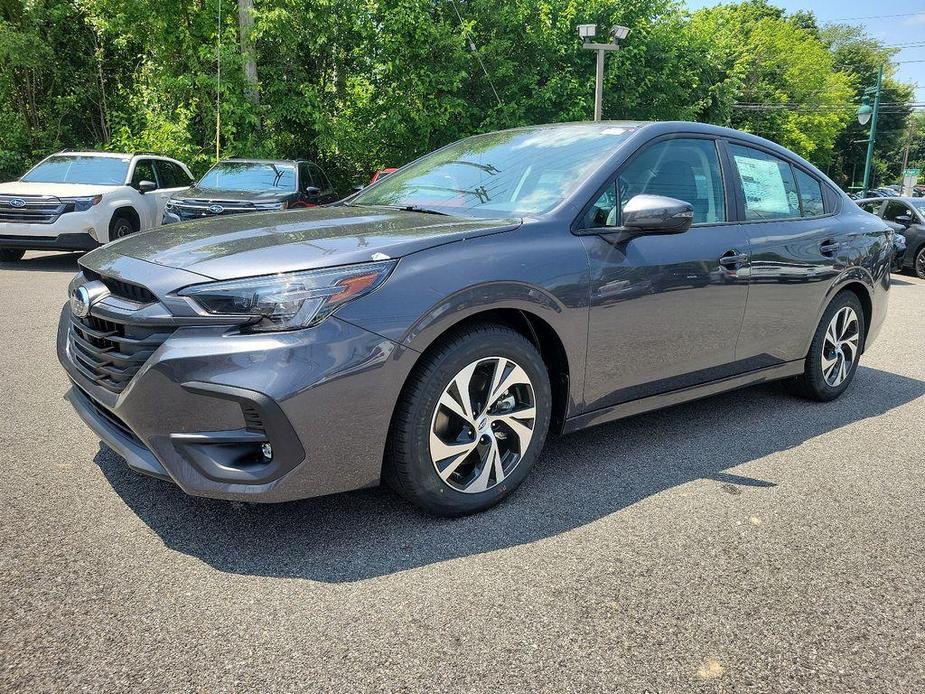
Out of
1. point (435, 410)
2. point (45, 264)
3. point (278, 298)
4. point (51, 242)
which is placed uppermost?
point (278, 298)

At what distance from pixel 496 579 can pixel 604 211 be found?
172 centimetres

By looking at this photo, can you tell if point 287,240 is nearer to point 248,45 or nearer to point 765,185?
Answer: point 765,185

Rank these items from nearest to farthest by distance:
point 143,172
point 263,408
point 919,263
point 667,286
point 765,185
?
point 263,408, point 667,286, point 765,185, point 143,172, point 919,263

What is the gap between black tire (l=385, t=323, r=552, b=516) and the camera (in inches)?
111

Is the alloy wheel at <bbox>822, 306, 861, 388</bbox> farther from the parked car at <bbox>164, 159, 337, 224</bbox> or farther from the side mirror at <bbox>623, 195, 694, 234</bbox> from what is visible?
the parked car at <bbox>164, 159, 337, 224</bbox>

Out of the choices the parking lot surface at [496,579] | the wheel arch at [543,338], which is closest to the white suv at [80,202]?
the parking lot surface at [496,579]

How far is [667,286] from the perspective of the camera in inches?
141

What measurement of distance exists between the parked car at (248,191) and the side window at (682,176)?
23.1ft

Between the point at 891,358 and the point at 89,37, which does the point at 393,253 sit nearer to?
the point at 891,358

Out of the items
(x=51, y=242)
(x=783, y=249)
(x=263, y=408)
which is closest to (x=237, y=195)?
(x=51, y=242)

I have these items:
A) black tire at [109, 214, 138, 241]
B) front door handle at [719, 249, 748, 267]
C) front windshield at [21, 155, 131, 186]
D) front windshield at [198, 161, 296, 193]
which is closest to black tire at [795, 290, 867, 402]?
front door handle at [719, 249, 748, 267]

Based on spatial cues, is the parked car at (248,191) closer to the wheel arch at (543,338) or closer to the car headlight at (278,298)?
the wheel arch at (543,338)

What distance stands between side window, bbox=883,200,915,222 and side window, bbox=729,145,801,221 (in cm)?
1141

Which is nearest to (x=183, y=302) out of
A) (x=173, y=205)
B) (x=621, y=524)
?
(x=621, y=524)
